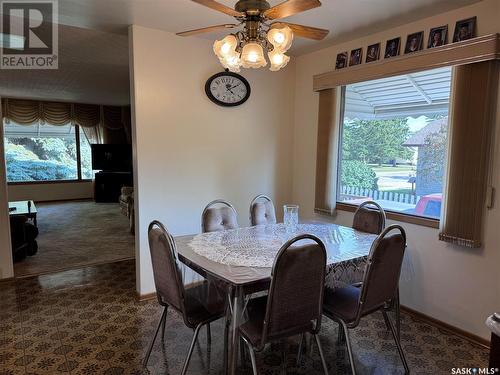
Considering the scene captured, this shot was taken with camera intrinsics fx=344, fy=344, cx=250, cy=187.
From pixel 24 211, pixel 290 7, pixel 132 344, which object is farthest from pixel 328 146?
pixel 24 211

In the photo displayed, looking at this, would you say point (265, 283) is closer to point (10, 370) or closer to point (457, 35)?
point (10, 370)

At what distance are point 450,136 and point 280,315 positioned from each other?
1854 millimetres

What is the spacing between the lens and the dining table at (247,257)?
176 cm

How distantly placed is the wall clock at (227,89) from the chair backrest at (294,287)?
2135 mm

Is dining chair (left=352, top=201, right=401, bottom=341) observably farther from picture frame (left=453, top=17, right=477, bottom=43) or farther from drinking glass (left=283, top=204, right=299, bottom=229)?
picture frame (left=453, top=17, right=477, bottom=43)

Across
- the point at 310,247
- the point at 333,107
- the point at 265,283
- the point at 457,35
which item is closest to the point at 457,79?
the point at 457,35

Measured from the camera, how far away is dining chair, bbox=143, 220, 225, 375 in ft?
6.01

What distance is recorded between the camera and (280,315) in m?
1.70

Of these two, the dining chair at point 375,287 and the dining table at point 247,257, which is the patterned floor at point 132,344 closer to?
the dining chair at point 375,287

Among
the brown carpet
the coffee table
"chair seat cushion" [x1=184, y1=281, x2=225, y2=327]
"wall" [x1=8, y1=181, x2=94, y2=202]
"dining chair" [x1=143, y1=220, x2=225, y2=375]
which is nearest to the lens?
"dining chair" [x1=143, y1=220, x2=225, y2=375]

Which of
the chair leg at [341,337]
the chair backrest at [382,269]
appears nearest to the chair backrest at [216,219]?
the chair leg at [341,337]

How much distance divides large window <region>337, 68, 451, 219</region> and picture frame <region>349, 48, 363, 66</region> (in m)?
0.22

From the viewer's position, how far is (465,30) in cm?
243

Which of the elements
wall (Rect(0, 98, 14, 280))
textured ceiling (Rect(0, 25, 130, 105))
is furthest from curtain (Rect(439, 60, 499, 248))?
wall (Rect(0, 98, 14, 280))
